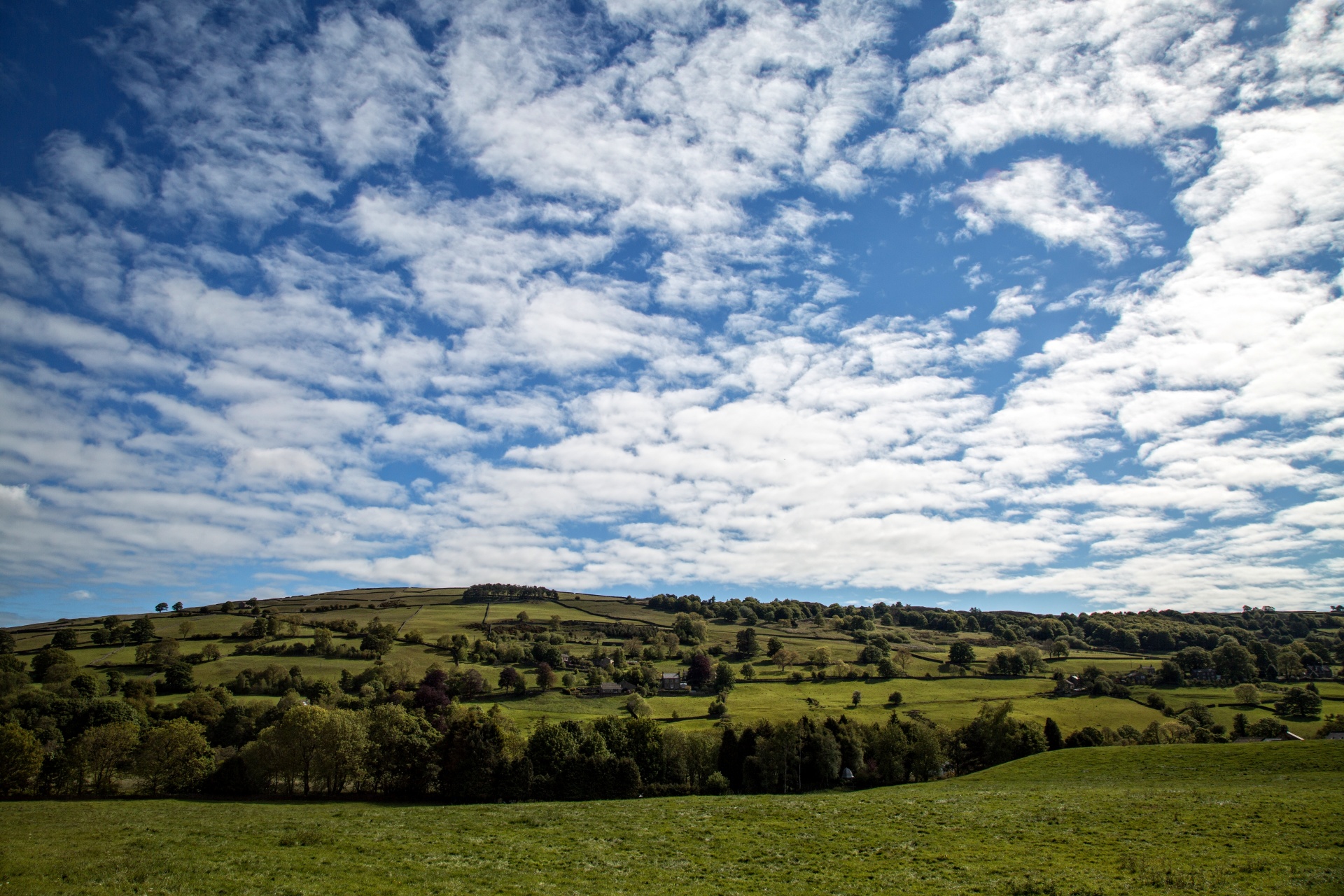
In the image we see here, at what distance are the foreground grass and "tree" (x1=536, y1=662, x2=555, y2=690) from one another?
3237 inches

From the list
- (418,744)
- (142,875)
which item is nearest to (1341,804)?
(142,875)

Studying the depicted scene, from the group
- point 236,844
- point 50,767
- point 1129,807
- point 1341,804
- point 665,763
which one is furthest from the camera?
point 665,763

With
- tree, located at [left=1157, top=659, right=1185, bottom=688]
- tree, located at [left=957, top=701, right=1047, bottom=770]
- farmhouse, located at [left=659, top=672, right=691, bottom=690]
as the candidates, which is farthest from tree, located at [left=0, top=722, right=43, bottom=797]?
tree, located at [left=1157, top=659, right=1185, bottom=688]

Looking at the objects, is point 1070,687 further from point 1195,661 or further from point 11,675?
point 11,675

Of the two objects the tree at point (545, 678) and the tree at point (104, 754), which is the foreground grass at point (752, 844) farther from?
the tree at point (545, 678)

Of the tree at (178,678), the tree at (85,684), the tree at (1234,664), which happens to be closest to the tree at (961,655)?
the tree at (1234,664)

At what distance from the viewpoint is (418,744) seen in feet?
211

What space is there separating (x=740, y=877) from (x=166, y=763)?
216 ft

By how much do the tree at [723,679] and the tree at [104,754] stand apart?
307 feet

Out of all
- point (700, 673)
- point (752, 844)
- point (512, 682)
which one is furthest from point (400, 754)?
point (700, 673)

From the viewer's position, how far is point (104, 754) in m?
62.9

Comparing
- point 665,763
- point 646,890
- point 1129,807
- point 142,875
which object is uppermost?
point 142,875

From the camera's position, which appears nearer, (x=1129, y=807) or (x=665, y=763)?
(x=1129, y=807)

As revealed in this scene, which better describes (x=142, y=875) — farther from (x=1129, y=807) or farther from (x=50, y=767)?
(x=50, y=767)
